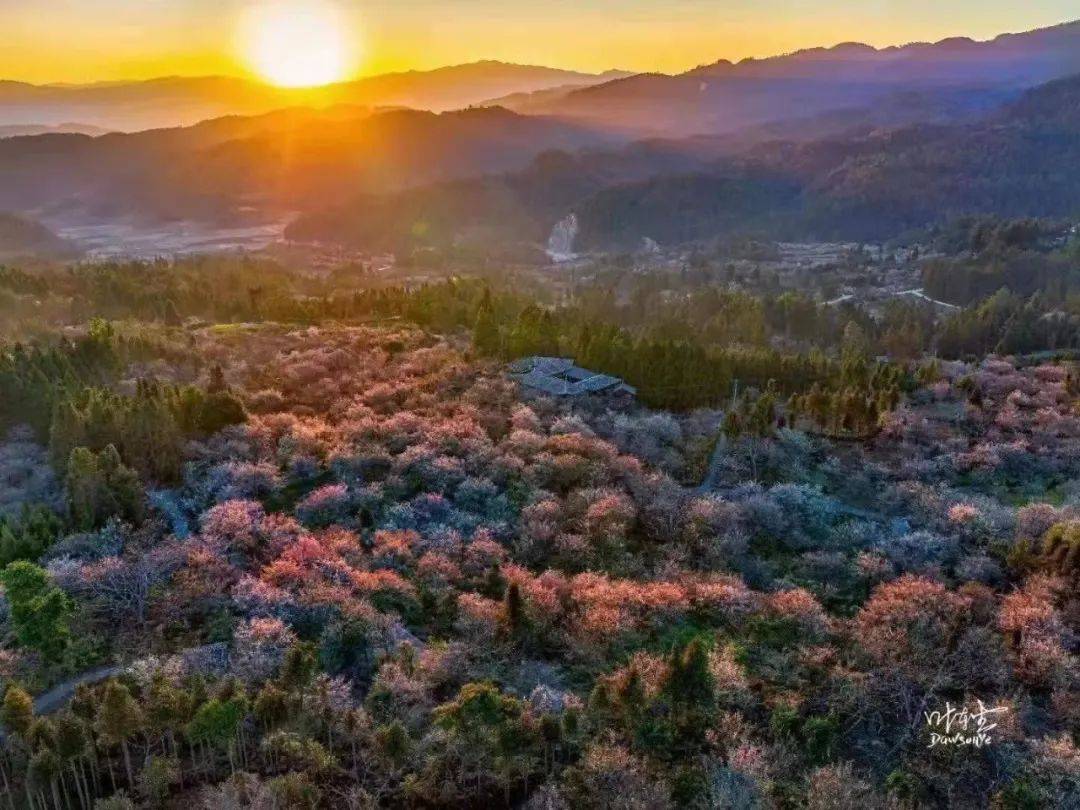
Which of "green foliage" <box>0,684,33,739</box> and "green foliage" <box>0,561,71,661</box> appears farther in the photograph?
"green foliage" <box>0,561,71,661</box>

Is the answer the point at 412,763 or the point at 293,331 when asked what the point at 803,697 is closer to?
the point at 412,763

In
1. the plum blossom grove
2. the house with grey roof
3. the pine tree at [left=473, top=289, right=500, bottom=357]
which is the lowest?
the plum blossom grove

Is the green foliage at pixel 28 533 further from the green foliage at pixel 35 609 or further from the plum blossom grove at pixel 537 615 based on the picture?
the green foliage at pixel 35 609

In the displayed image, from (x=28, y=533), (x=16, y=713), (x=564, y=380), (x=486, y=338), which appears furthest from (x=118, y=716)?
(x=486, y=338)

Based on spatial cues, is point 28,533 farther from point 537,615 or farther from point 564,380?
point 564,380

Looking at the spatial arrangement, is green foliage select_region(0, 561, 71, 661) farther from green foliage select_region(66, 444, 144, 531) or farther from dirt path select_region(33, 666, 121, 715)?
green foliage select_region(66, 444, 144, 531)

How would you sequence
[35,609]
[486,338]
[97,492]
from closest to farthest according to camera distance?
[35,609]
[97,492]
[486,338]

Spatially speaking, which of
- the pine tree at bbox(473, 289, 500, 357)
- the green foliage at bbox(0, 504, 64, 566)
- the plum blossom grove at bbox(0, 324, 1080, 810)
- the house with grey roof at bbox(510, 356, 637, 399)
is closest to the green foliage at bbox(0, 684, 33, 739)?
the plum blossom grove at bbox(0, 324, 1080, 810)

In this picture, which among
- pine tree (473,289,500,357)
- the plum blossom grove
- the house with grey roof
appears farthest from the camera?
pine tree (473,289,500,357)

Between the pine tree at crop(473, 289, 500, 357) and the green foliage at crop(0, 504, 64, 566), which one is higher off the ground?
the pine tree at crop(473, 289, 500, 357)
